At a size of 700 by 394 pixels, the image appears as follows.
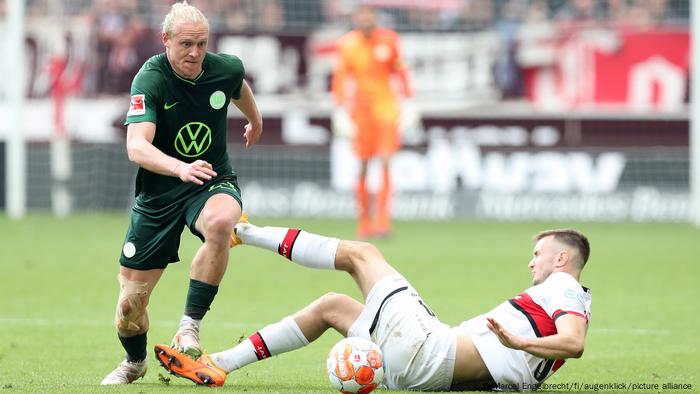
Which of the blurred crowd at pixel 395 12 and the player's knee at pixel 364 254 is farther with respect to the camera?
the blurred crowd at pixel 395 12

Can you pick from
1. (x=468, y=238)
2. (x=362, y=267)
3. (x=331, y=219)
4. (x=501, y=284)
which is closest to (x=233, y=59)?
(x=362, y=267)

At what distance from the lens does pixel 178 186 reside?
670cm

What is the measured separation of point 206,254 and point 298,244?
0.47 m

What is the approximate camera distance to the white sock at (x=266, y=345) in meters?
6.34

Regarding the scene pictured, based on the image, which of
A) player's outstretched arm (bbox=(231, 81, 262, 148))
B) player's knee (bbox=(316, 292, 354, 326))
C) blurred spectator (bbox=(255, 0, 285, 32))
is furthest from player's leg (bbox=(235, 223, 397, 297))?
blurred spectator (bbox=(255, 0, 285, 32))

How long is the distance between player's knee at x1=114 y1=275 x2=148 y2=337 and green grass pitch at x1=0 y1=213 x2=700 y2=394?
1.07 feet

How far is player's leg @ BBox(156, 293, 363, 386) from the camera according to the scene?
20.3ft

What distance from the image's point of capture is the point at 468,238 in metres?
16.8

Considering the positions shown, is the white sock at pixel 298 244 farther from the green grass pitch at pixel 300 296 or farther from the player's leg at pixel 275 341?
the green grass pitch at pixel 300 296

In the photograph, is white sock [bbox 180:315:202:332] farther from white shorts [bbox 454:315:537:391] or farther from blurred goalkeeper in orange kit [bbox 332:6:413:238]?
blurred goalkeeper in orange kit [bbox 332:6:413:238]

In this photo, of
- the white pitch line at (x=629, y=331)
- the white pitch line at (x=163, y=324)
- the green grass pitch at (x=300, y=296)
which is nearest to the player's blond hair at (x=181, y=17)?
the green grass pitch at (x=300, y=296)

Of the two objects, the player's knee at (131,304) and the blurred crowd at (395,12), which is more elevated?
the blurred crowd at (395,12)

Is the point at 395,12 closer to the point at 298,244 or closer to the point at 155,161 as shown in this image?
the point at 298,244

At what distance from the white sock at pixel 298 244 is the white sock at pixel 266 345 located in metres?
0.31
